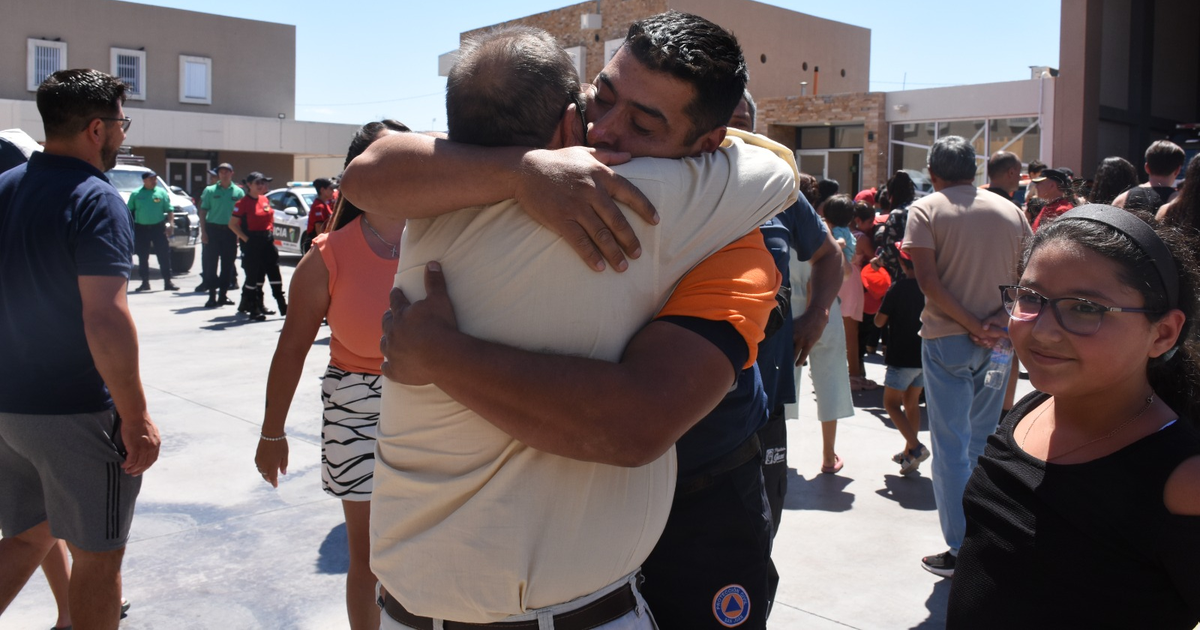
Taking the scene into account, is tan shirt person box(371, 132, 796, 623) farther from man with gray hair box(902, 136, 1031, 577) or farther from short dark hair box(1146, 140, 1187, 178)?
short dark hair box(1146, 140, 1187, 178)

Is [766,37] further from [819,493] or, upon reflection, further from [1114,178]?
[819,493]

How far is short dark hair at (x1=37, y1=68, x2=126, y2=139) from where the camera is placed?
3.12 metres

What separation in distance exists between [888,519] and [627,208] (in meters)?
4.23

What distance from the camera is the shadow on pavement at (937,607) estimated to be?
12.8 feet

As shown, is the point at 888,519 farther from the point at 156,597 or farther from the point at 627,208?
the point at 627,208

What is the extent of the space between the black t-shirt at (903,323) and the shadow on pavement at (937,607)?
80.9 inches

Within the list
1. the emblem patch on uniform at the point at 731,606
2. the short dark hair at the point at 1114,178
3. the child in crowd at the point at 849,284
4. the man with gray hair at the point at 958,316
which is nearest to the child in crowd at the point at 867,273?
the child in crowd at the point at 849,284

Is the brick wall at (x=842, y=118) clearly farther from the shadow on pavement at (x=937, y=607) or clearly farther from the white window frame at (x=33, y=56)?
the white window frame at (x=33, y=56)

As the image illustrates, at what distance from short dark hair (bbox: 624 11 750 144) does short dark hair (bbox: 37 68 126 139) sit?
2265 mm

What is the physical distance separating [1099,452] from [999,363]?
2730 millimetres

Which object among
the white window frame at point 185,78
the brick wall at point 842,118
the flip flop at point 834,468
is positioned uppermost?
the white window frame at point 185,78

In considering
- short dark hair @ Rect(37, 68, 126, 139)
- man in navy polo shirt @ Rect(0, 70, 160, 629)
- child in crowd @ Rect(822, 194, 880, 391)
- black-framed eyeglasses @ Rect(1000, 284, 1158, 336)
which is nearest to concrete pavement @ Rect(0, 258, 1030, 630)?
child in crowd @ Rect(822, 194, 880, 391)

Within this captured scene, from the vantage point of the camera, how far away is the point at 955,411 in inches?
174

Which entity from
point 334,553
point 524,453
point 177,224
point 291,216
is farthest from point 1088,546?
point 291,216
